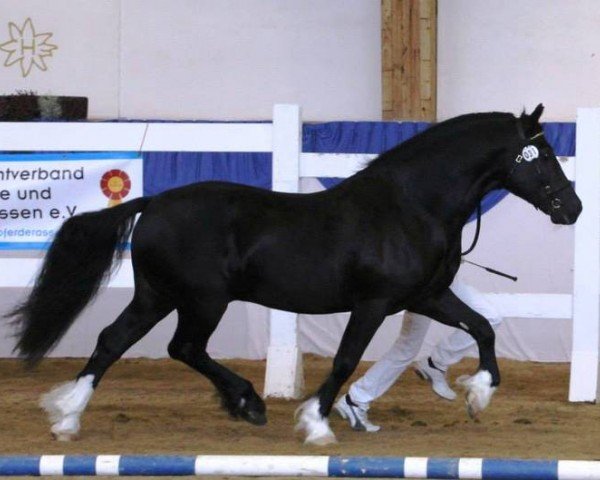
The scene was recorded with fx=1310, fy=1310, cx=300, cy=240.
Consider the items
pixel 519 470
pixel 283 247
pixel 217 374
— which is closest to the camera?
pixel 519 470

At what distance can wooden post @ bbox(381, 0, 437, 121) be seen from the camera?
Result: 471 inches

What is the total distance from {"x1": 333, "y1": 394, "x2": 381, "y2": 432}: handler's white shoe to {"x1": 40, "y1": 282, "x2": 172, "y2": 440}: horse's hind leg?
118 centimetres

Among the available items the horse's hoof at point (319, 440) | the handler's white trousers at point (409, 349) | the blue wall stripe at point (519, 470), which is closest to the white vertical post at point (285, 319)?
the handler's white trousers at point (409, 349)

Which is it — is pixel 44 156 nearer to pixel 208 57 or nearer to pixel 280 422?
pixel 280 422

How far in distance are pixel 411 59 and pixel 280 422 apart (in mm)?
5340

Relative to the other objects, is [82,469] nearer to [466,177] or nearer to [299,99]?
[466,177]

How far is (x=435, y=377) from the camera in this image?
7.62 meters

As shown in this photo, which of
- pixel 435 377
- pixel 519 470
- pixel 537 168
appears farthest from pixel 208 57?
pixel 519 470

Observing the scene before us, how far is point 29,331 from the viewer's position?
7008 millimetres

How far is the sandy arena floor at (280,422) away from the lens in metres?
6.63

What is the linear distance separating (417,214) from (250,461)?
2.41m

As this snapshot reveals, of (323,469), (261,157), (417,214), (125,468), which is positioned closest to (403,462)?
(323,469)

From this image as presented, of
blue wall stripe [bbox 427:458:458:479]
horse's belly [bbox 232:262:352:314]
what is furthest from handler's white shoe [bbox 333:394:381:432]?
blue wall stripe [bbox 427:458:458:479]

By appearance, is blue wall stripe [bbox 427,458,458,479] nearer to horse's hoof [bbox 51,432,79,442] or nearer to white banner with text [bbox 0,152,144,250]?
horse's hoof [bbox 51,432,79,442]
